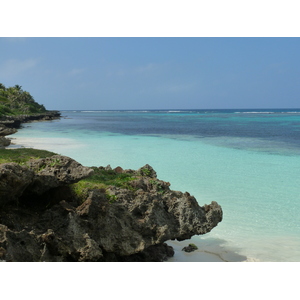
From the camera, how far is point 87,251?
19.2 feet

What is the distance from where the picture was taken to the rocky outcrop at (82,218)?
19.0 ft

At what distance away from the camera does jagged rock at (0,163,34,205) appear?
18.6 ft

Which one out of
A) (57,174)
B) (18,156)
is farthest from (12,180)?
(18,156)

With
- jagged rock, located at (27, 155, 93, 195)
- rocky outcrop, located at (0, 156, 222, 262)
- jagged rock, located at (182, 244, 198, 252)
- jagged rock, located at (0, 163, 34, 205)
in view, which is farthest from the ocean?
jagged rock, located at (0, 163, 34, 205)

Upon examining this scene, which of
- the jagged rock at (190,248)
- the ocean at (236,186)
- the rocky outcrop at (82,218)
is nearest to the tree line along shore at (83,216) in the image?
the rocky outcrop at (82,218)

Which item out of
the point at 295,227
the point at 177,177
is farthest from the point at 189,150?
the point at 295,227

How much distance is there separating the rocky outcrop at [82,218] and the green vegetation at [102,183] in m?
0.12

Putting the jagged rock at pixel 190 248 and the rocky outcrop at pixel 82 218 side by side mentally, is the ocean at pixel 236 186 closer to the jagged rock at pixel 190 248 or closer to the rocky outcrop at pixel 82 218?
the jagged rock at pixel 190 248

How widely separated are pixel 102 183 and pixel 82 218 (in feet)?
5.13

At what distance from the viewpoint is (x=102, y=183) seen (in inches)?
312

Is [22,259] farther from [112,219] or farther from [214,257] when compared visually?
[214,257]

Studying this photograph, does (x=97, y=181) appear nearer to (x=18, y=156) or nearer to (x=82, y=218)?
(x=82, y=218)

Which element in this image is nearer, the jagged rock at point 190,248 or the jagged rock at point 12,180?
the jagged rock at point 12,180

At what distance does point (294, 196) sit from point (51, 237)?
36.9ft
